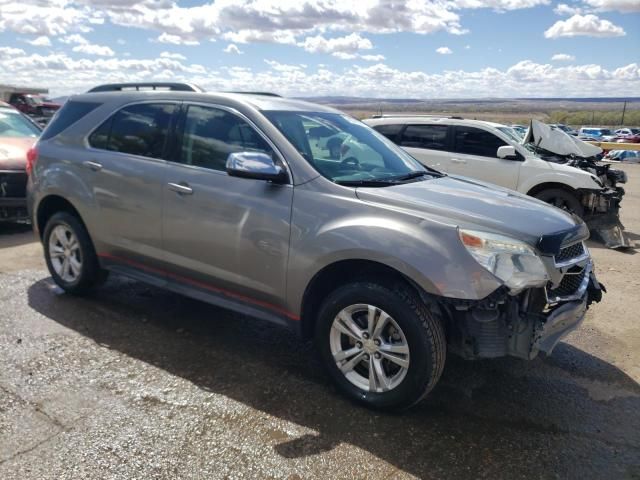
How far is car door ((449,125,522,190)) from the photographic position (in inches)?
353

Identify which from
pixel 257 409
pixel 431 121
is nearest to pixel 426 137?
pixel 431 121

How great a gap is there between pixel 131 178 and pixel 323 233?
71.8 inches

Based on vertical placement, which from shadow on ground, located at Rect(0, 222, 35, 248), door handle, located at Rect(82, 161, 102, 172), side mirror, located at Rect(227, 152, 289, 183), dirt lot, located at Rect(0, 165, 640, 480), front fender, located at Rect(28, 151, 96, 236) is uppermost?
side mirror, located at Rect(227, 152, 289, 183)

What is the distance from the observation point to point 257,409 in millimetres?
3340

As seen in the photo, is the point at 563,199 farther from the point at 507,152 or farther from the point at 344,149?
the point at 344,149

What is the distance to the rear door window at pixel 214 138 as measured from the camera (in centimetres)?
381

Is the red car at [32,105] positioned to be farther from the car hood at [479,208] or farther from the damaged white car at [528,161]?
the car hood at [479,208]

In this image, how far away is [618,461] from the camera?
2.96 metres

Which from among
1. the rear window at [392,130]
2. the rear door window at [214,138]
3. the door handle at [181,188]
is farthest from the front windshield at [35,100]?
the door handle at [181,188]

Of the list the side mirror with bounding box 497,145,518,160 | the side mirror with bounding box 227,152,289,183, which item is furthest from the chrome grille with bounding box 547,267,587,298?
the side mirror with bounding box 497,145,518,160

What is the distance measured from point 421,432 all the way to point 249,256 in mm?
1515

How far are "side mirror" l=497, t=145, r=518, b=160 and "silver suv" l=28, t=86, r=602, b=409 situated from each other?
15.6 ft

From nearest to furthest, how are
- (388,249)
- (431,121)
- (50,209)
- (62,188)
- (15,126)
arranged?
(388,249), (62,188), (50,209), (15,126), (431,121)

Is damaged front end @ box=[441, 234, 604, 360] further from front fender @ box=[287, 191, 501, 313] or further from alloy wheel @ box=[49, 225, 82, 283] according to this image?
alloy wheel @ box=[49, 225, 82, 283]
